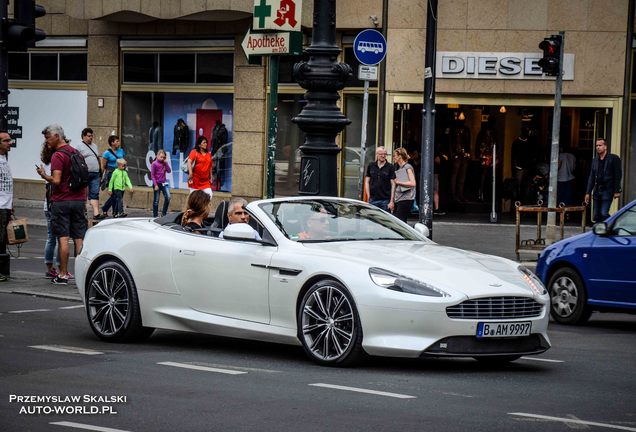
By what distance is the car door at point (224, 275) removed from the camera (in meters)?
10.3

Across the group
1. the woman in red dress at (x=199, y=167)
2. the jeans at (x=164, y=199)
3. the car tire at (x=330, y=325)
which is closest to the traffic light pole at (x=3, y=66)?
the car tire at (x=330, y=325)

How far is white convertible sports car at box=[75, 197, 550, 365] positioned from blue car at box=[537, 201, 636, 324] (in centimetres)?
292

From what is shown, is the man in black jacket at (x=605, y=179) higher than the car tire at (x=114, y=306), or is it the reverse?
the man in black jacket at (x=605, y=179)

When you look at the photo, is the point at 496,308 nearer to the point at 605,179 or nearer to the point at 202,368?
the point at 202,368

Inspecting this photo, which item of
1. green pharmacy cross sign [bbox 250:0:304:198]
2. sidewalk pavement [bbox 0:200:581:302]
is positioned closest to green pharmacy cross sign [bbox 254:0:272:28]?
green pharmacy cross sign [bbox 250:0:304:198]

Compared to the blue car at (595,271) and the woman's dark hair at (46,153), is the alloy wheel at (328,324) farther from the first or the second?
the woman's dark hair at (46,153)

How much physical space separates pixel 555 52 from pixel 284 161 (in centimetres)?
921

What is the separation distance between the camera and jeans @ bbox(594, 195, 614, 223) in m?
21.3

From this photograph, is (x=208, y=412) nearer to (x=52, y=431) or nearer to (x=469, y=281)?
(x=52, y=431)

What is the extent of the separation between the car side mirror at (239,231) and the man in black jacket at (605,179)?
11912mm

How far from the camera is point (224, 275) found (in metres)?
10.5

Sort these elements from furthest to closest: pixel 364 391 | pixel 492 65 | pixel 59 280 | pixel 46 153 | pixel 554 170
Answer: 1. pixel 492 65
2. pixel 554 170
3. pixel 46 153
4. pixel 59 280
5. pixel 364 391

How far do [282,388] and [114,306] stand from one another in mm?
3017

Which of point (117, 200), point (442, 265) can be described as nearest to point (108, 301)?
point (442, 265)
